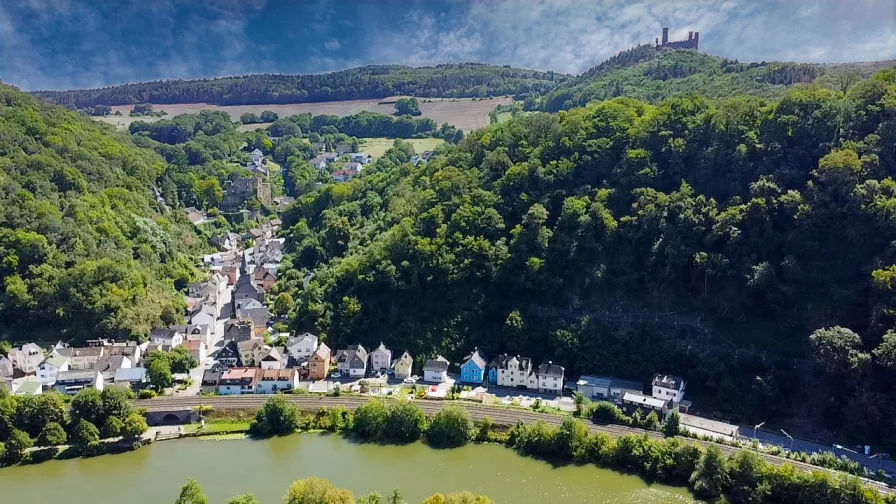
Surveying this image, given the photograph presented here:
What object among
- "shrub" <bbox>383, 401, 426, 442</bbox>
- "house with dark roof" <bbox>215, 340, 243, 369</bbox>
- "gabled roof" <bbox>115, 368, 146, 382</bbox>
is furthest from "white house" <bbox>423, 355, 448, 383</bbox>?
"gabled roof" <bbox>115, 368, 146, 382</bbox>

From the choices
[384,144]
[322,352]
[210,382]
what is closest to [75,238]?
[210,382]

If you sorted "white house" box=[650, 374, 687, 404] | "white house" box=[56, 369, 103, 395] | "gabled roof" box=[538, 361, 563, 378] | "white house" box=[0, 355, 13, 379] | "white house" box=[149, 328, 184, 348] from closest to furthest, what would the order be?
"white house" box=[650, 374, 687, 404], "gabled roof" box=[538, 361, 563, 378], "white house" box=[56, 369, 103, 395], "white house" box=[0, 355, 13, 379], "white house" box=[149, 328, 184, 348]

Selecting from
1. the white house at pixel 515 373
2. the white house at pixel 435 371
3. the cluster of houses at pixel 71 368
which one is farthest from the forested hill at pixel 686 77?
the cluster of houses at pixel 71 368

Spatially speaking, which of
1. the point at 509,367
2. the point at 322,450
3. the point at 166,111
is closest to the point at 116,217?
the point at 322,450

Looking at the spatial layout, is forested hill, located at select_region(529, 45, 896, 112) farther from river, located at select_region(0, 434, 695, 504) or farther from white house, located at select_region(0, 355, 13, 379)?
white house, located at select_region(0, 355, 13, 379)

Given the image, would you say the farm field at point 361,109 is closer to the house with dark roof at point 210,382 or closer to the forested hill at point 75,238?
the forested hill at point 75,238

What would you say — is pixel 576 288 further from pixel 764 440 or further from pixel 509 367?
pixel 764 440
